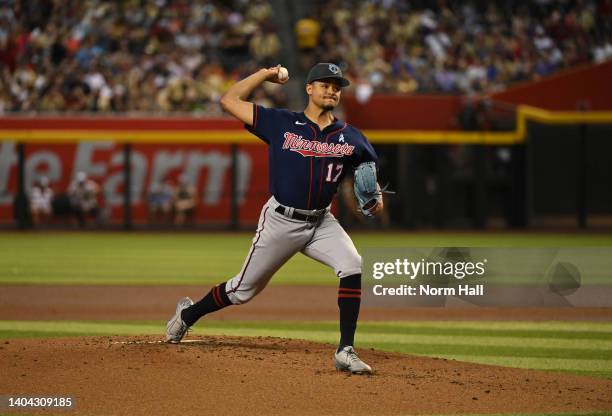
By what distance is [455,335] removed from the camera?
8.27m

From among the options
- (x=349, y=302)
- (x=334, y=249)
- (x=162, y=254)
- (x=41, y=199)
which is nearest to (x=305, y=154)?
(x=334, y=249)

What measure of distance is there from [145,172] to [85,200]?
1.39m

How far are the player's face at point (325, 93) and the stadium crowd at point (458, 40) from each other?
15801 millimetres

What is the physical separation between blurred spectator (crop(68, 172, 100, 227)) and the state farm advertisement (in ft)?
0.48

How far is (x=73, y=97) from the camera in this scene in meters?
21.8

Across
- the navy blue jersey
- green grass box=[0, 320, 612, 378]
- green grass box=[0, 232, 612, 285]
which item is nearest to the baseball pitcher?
the navy blue jersey

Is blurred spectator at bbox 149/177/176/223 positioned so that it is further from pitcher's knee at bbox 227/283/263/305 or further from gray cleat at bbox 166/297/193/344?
pitcher's knee at bbox 227/283/263/305

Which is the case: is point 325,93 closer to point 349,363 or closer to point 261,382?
point 349,363

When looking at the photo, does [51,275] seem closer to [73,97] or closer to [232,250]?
[232,250]

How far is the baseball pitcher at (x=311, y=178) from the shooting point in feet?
19.9

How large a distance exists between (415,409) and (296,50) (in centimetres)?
1827

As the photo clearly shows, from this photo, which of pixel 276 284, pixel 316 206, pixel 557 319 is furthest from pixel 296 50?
pixel 316 206

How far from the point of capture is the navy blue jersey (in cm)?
609

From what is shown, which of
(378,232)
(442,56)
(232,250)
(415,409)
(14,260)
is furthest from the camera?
(442,56)
